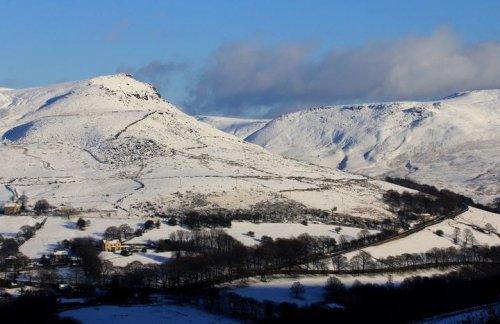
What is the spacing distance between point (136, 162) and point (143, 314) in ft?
241

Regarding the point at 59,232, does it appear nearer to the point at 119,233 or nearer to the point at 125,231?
the point at 119,233

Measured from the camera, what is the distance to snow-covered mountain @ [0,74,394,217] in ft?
395

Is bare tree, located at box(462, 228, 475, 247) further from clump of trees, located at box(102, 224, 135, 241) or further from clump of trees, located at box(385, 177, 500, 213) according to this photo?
clump of trees, located at box(102, 224, 135, 241)

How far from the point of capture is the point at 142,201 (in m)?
116

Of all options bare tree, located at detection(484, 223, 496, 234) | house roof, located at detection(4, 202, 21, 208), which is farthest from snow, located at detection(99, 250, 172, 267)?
bare tree, located at detection(484, 223, 496, 234)

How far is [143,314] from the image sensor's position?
68188mm

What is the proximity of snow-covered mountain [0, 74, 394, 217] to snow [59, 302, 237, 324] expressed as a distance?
41415 mm

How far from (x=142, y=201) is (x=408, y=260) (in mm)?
35248

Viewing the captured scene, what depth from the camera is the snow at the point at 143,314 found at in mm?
66000

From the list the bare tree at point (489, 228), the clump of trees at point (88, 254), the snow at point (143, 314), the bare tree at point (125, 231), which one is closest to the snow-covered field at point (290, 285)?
the snow at point (143, 314)

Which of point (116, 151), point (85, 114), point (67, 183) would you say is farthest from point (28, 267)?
point (85, 114)

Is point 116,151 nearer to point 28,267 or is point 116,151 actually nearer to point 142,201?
point 142,201

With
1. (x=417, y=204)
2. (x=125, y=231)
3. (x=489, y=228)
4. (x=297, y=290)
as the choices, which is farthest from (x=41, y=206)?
(x=489, y=228)

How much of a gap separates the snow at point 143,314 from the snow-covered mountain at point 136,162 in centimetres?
4141
